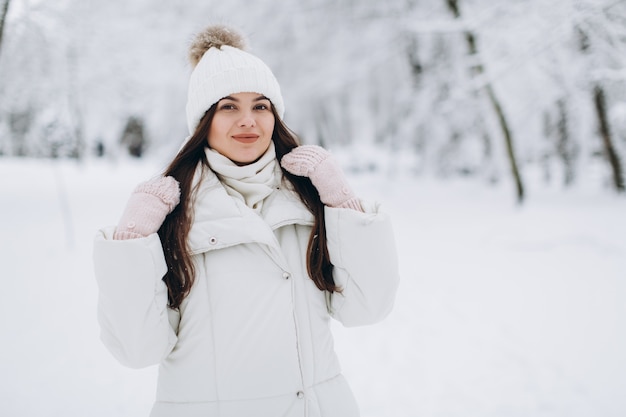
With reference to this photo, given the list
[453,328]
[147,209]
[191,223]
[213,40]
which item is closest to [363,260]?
[191,223]

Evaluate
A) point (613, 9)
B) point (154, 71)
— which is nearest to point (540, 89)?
point (613, 9)

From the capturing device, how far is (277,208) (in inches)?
50.2

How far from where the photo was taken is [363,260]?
48.1 inches

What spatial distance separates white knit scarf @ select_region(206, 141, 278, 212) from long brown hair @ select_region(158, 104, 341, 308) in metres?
0.07

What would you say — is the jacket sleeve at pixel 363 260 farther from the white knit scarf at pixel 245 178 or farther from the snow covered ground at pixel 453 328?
the snow covered ground at pixel 453 328

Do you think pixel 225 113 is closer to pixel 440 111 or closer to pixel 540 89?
pixel 540 89

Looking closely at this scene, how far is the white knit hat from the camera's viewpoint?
4.25 feet

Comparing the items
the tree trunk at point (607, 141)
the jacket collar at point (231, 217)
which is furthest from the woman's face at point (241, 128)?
the tree trunk at point (607, 141)

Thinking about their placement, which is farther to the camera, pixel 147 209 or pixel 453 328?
pixel 453 328

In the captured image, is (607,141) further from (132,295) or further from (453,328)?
(132,295)

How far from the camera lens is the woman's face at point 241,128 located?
1.28 metres

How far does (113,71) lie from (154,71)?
3.65ft

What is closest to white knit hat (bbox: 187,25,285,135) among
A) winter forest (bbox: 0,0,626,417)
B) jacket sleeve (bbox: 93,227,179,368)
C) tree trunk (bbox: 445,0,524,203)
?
winter forest (bbox: 0,0,626,417)

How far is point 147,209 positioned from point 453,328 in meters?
3.25
